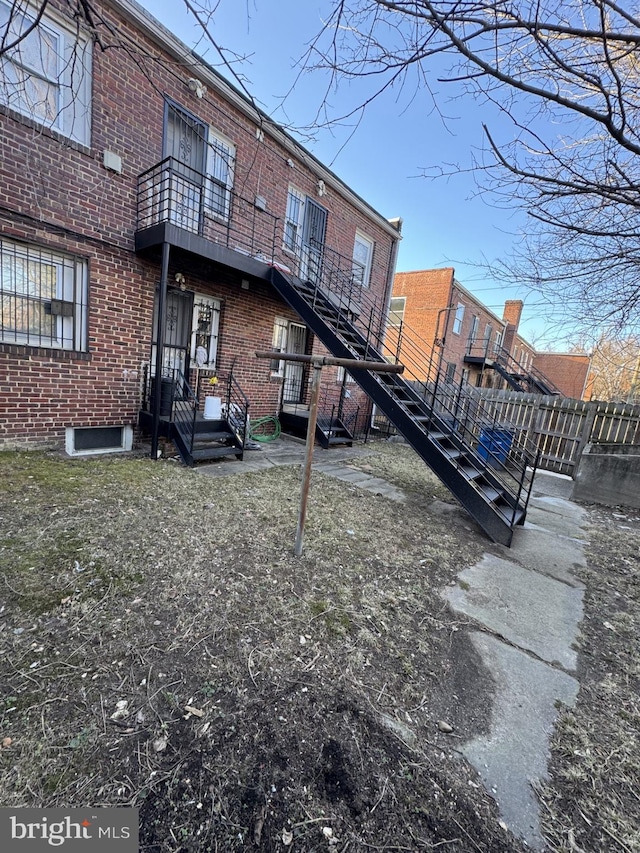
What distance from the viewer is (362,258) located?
36.7 feet

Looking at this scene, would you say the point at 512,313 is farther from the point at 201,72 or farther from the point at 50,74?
the point at 50,74

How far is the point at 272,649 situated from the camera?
2203mm

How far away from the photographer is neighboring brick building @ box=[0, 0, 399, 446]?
193 inches

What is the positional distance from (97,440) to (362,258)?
9.08 m

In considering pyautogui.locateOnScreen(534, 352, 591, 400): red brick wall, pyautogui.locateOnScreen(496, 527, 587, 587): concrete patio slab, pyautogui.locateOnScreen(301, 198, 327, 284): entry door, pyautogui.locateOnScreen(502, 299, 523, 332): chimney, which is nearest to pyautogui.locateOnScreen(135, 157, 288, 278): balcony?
pyautogui.locateOnScreen(301, 198, 327, 284): entry door

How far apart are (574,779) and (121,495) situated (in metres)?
4.50

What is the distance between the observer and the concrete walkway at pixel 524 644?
5.30ft

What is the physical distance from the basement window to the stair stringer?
12.9 feet

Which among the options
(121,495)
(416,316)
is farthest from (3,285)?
(416,316)

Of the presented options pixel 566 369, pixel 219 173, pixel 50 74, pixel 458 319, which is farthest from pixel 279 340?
pixel 566 369

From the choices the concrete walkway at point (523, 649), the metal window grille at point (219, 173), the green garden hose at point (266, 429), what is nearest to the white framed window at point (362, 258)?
the metal window grille at point (219, 173)

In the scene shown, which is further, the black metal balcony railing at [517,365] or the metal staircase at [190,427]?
the black metal balcony railing at [517,365]

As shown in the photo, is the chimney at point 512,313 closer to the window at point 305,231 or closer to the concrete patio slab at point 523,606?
the window at point 305,231

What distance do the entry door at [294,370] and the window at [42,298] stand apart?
485cm
